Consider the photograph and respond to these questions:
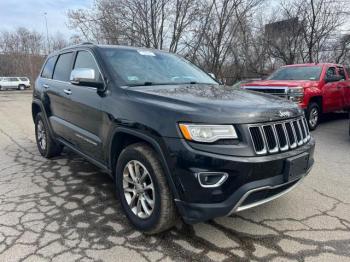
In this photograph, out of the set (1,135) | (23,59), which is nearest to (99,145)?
(1,135)

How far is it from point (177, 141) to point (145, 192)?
733 millimetres

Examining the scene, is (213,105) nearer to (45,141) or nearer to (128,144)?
(128,144)

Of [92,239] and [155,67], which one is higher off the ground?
[155,67]

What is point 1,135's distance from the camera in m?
7.85

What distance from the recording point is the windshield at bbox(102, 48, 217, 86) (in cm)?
345

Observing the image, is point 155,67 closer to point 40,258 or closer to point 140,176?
point 140,176

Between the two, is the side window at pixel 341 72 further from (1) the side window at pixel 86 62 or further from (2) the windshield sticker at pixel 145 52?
(1) the side window at pixel 86 62

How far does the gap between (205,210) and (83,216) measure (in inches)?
59.1

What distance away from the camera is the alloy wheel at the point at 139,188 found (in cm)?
284

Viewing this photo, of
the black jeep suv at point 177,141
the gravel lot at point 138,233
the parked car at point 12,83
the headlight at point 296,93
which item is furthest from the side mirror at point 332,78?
the parked car at point 12,83

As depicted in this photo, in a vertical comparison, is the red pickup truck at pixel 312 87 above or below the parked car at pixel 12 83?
above

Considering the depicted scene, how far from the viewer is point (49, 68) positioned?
5289mm

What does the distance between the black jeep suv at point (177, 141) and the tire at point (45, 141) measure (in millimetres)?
1584

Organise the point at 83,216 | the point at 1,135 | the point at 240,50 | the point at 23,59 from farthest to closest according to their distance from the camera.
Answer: the point at 23,59 → the point at 240,50 → the point at 1,135 → the point at 83,216
